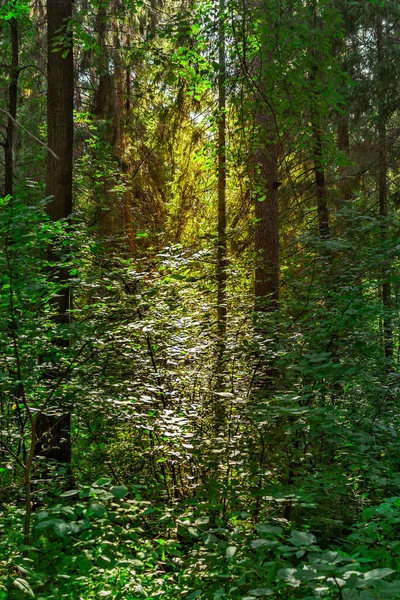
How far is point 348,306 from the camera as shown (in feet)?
17.0

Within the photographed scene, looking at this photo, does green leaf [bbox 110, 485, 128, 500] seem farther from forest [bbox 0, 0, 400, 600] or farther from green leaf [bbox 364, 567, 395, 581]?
green leaf [bbox 364, 567, 395, 581]

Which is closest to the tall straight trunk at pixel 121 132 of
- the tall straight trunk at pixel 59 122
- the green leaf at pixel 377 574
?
the tall straight trunk at pixel 59 122

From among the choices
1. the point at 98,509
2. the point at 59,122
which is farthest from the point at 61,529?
the point at 59,122

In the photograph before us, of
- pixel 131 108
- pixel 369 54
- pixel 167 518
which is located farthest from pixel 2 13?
pixel 369 54

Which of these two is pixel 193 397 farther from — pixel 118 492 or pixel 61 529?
pixel 61 529

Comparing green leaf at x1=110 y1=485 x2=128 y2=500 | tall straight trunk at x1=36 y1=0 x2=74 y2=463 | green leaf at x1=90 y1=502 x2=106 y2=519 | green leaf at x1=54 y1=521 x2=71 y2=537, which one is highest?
tall straight trunk at x1=36 y1=0 x2=74 y2=463

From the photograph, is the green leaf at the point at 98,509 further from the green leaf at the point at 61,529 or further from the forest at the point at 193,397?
the green leaf at the point at 61,529

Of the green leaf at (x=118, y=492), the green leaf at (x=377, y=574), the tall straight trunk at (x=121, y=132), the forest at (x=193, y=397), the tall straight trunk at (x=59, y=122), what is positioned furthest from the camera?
the tall straight trunk at (x=121, y=132)

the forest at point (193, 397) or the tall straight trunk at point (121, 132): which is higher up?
the tall straight trunk at point (121, 132)

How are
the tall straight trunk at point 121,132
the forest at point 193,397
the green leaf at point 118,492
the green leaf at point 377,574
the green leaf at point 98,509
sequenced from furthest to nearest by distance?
the tall straight trunk at point 121,132 → the forest at point 193,397 → the green leaf at point 118,492 → the green leaf at point 98,509 → the green leaf at point 377,574

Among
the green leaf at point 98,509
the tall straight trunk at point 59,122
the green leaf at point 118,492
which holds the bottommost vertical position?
the green leaf at point 98,509

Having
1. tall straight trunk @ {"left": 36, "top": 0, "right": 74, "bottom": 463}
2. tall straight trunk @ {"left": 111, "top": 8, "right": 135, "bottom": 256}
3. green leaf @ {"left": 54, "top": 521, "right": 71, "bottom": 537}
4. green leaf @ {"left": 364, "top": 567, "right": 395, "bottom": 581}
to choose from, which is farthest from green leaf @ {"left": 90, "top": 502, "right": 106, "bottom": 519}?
tall straight trunk @ {"left": 111, "top": 8, "right": 135, "bottom": 256}

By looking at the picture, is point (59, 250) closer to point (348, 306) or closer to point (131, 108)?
point (348, 306)

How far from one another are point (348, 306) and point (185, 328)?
1.63m
